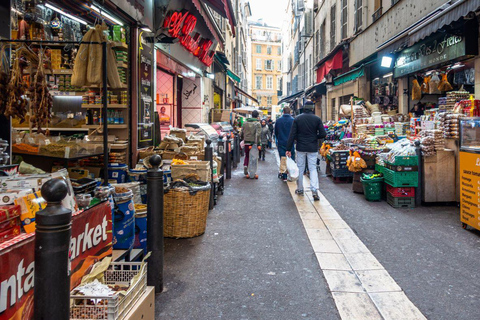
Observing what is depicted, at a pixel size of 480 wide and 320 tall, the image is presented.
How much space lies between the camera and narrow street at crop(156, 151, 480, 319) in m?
3.21

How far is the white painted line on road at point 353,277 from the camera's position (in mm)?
3162

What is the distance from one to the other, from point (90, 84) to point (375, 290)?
11.9 feet

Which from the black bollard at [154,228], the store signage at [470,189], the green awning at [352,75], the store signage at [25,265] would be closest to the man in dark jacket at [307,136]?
the store signage at [470,189]

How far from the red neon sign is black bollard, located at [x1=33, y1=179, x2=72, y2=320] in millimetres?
7264

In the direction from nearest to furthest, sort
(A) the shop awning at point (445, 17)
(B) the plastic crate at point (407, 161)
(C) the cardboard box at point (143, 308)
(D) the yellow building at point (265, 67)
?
(C) the cardboard box at point (143, 308) < (A) the shop awning at point (445, 17) < (B) the plastic crate at point (407, 161) < (D) the yellow building at point (265, 67)

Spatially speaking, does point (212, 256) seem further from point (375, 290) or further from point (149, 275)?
point (375, 290)

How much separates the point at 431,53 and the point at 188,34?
243 inches

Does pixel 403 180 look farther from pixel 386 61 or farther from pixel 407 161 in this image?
pixel 386 61

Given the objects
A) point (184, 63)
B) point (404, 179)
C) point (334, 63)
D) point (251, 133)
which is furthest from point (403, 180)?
point (334, 63)

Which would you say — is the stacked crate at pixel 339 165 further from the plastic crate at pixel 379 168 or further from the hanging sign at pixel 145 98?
the hanging sign at pixel 145 98

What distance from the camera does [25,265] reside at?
7.13 feet

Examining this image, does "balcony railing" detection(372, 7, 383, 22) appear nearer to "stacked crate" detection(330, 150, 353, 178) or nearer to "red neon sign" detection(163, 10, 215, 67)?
"red neon sign" detection(163, 10, 215, 67)

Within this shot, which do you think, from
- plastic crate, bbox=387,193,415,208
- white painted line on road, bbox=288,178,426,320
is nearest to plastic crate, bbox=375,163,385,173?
plastic crate, bbox=387,193,415,208

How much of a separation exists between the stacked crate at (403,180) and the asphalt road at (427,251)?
205 millimetres
